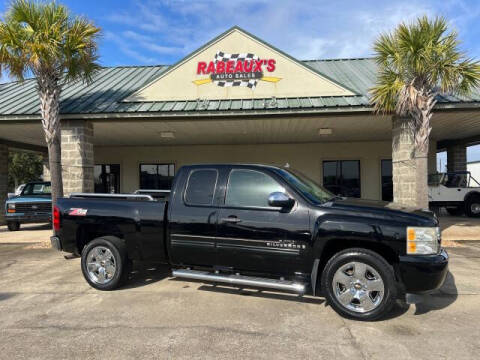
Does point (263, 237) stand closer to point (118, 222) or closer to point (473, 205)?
point (118, 222)

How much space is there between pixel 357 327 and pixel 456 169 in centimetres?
1553

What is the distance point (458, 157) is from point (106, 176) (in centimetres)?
1763

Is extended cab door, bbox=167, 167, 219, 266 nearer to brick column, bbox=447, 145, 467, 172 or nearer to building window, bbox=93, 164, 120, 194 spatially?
building window, bbox=93, 164, 120, 194

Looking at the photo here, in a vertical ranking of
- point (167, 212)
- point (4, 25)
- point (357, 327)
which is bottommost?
point (357, 327)

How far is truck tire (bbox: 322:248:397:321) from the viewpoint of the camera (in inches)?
143

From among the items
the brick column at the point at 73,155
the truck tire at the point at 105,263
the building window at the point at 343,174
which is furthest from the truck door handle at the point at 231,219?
the building window at the point at 343,174

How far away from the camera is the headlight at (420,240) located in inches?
142

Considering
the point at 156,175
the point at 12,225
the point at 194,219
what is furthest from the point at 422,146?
the point at 12,225

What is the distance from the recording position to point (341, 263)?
12.4ft

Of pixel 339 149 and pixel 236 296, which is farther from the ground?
pixel 339 149

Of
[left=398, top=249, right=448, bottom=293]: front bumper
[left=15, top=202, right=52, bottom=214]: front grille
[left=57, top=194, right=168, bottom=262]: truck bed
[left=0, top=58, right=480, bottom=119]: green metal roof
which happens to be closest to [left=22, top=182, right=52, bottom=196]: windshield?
[left=15, top=202, right=52, bottom=214]: front grille

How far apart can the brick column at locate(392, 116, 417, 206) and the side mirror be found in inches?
232

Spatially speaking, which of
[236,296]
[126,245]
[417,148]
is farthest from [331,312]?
[417,148]

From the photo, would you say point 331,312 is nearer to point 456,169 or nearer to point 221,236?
point 221,236
